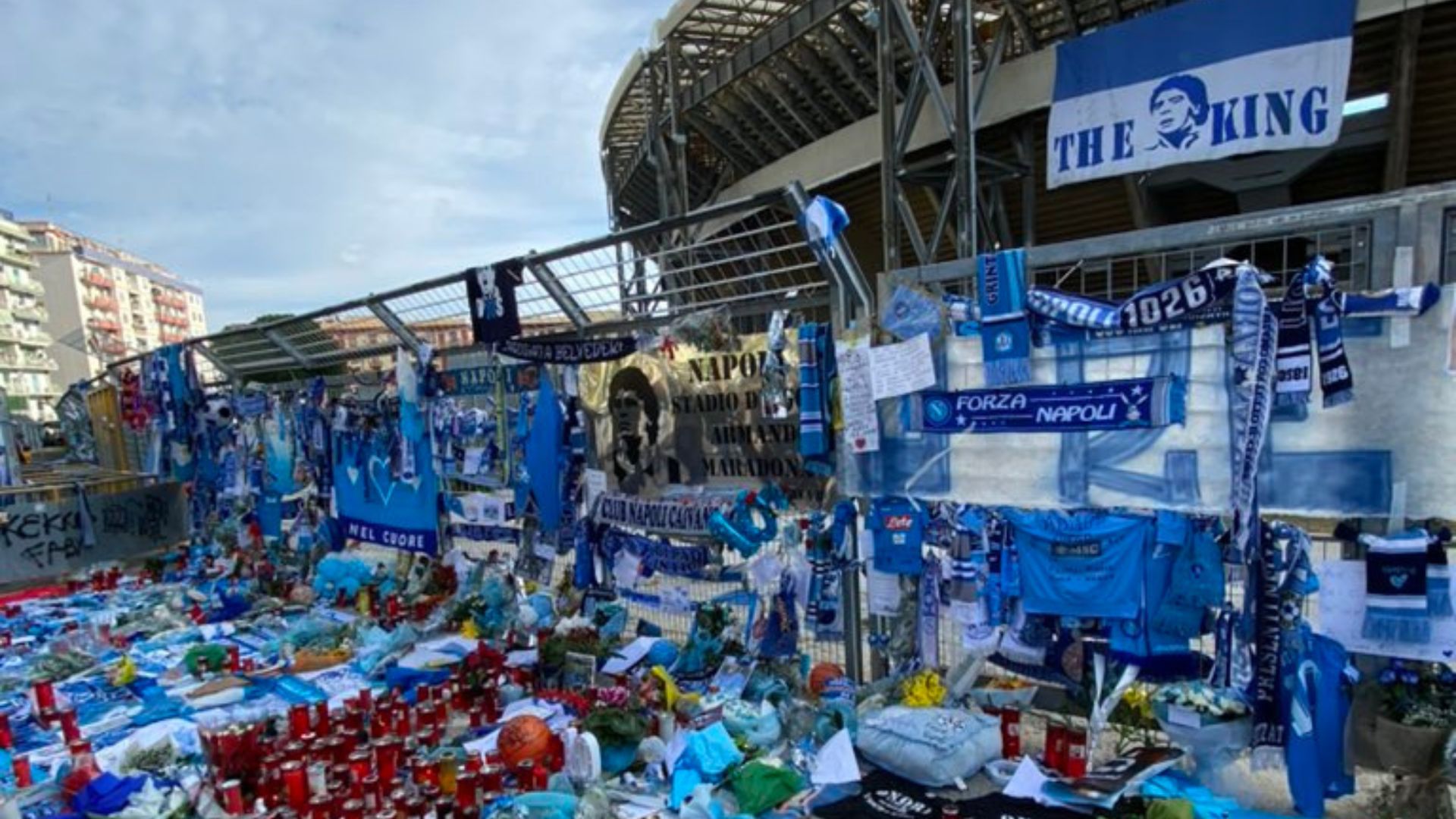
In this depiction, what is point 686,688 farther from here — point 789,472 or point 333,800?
point 333,800

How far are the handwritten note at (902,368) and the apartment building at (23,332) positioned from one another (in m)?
64.7

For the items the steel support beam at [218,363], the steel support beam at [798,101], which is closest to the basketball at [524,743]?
the steel support beam at [218,363]

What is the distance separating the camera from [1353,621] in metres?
2.88

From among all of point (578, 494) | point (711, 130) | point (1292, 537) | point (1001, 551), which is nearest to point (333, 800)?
point (578, 494)

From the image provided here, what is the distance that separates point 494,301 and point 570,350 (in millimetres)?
739

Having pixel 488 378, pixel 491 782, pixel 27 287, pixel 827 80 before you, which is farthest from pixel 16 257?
pixel 491 782

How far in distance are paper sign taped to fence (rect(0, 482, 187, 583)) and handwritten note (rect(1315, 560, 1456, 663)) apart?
41.0 ft

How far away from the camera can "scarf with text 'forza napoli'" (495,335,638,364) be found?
502 cm

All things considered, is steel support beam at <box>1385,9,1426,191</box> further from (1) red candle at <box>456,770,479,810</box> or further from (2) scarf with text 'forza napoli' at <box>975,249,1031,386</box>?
(1) red candle at <box>456,770,479,810</box>

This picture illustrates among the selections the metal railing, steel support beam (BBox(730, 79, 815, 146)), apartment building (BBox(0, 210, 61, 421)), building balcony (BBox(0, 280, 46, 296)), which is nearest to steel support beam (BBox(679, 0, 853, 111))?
steel support beam (BBox(730, 79, 815, 146))

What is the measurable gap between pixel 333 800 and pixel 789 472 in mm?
2786

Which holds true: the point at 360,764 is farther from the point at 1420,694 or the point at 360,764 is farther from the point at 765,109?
the point at 765,109

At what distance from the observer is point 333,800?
11.1 feet

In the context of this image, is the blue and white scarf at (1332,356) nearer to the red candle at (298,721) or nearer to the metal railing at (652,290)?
the metal railing at (652,290)
